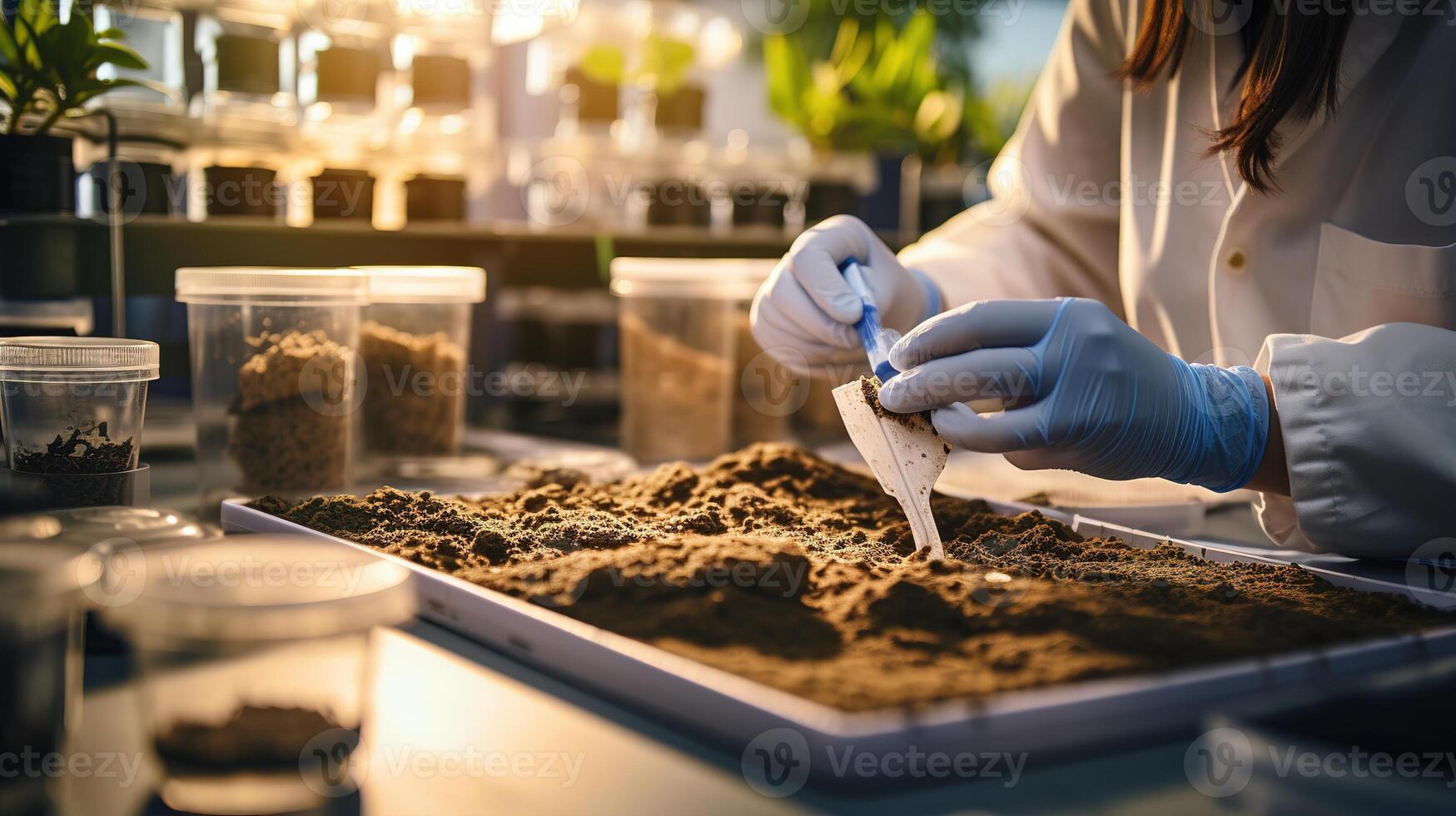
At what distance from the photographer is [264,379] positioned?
43.5 inches

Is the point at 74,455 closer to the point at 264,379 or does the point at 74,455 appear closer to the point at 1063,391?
the point at 264,379

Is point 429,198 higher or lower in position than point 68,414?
higher

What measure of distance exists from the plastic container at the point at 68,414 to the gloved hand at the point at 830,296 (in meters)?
0.65

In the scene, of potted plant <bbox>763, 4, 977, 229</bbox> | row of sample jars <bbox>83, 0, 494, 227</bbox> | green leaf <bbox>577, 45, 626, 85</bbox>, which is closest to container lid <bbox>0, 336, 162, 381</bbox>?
row of sample jars <bbox>83, 0, 494, 227</bbox>

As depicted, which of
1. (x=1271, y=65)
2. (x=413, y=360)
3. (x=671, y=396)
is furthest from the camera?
(x=671, y=396)

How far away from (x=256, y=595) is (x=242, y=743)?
9 cm

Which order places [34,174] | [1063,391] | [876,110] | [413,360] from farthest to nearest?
[876,110] < [413,360] < [34,174] < [1063,391]

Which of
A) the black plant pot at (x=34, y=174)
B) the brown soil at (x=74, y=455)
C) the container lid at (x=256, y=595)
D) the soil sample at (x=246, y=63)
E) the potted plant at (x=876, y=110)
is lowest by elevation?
the brown soil at (x=74, y=455)

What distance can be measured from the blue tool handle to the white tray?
42 centimetres

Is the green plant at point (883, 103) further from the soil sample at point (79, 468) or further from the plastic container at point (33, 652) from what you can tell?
the plastic container at point (33, 652)

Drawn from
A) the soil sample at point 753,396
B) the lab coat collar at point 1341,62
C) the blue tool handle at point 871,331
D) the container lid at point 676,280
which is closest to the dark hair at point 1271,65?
the lab coat collar at point 1341,62

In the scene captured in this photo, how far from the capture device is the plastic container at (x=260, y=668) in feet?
1.38

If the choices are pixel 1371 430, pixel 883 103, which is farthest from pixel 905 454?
pixel 883 103

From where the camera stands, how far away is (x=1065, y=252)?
1.54 m
